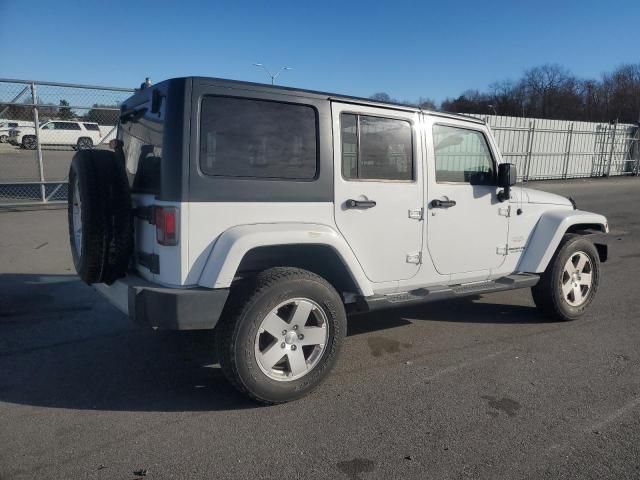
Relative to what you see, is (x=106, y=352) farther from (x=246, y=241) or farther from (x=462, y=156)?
(x=462, y=156)

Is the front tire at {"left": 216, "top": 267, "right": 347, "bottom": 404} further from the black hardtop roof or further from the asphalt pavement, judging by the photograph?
the black hardtop roof

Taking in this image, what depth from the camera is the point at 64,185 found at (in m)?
11.2

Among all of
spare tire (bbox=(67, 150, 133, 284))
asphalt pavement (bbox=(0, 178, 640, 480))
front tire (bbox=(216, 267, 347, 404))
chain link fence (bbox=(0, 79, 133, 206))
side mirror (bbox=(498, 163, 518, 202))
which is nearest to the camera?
asphalt pavement (bbox=(0, 178, 640, 480))

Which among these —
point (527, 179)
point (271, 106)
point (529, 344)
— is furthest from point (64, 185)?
point (527, 179)

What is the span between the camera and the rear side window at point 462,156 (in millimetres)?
4246

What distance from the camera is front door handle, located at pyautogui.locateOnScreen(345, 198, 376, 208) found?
12.1ft

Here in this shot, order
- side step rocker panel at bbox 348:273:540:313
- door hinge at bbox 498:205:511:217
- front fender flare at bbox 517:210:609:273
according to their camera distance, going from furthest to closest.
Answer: front fender flare at bbox 517:210:609:273 → door hinge at bbox 498:205:511:217 → side step rocker panel at bbox 348:273:540:313

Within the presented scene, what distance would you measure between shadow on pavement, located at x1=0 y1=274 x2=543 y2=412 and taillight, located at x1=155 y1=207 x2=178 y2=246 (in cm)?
111

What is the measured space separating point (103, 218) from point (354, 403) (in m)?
2.07

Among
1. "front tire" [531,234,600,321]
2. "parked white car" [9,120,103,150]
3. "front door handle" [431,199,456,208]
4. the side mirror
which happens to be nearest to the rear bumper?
"front door handle" [431,199,456,208]

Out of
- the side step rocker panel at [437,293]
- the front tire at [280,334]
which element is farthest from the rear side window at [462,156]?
the front tire at [280,334]

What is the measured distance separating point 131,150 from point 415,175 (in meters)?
2.19

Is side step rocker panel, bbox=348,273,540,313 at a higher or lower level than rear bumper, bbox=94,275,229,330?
lower

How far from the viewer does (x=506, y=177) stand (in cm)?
445
